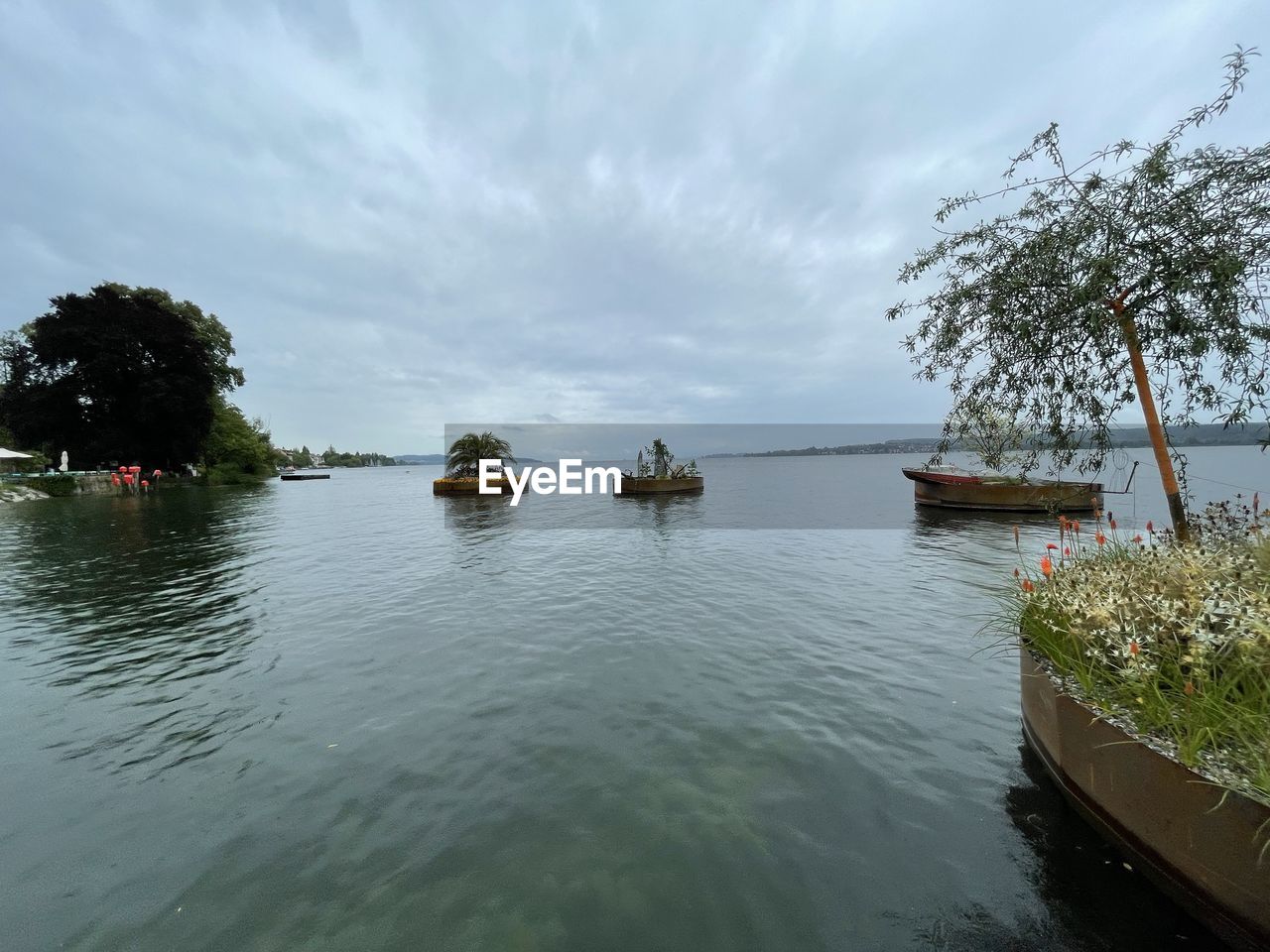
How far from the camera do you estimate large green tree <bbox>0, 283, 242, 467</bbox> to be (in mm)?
44219

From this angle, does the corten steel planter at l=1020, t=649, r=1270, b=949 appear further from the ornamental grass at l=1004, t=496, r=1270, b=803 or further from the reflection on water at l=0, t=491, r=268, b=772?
the reflection on water at l=0, t=491, r=268, b=772

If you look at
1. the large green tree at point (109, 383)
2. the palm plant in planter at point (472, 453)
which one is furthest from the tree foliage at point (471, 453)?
the large green tree at point (109, 383)

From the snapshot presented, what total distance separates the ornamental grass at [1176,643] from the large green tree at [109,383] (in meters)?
63.9

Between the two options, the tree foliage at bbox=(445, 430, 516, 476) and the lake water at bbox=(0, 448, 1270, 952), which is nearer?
the lake water at bbox=(0, 448, 1270, 952)

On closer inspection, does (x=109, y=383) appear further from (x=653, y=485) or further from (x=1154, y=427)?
(x=1154, y=427)

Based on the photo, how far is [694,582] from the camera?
41.7ft

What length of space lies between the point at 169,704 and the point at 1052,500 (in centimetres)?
1126

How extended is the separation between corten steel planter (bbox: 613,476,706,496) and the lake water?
30.9 meters

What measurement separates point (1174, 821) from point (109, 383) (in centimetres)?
6889

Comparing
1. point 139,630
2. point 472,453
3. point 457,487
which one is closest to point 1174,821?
point 139,630

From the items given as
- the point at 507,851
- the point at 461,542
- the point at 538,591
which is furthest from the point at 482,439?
the point at 507,851

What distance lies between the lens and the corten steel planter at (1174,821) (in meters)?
2.57

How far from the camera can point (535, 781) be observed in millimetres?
4512

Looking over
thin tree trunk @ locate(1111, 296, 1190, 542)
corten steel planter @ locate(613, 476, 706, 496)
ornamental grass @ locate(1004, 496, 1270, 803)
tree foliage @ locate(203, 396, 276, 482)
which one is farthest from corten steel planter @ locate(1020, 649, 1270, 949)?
tree foliage @ locate(203, 396, 276, 482)
